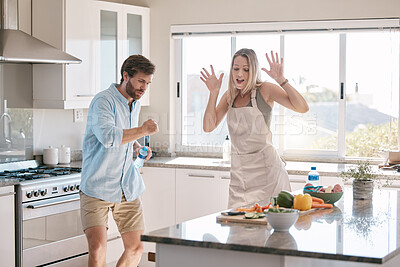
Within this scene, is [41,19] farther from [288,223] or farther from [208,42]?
[288,223]

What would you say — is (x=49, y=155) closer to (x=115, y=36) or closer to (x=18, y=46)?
(x=18, y=46)

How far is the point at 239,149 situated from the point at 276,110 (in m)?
1.91

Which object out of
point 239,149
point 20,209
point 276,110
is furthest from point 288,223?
point 276,110

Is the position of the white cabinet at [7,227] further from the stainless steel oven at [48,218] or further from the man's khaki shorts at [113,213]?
the man's khaki shorts at [113,213]

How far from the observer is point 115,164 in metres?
3.59

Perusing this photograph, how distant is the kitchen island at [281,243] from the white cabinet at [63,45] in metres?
2.39

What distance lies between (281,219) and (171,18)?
3597 mm

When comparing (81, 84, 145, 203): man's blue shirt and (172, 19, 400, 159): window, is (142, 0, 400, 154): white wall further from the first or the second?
(81, 84, 145, 203): man's blue shirt

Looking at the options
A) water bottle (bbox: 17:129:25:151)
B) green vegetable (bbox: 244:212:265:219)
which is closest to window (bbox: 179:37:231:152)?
water bottle (bbox: 17:129:25:151)

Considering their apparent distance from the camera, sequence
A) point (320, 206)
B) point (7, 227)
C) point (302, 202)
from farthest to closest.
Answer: point (7, 227) < point (320, 206) < point (302, 202)

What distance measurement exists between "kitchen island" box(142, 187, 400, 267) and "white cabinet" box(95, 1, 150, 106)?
2666 mm

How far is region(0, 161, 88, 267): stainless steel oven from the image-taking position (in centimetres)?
394

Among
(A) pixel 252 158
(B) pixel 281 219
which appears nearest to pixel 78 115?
(A) pixel 252 158

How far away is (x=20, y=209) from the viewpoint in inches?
154
